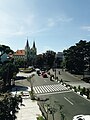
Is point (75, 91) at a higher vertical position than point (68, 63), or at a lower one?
lower

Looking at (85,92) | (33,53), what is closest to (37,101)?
(85,92)

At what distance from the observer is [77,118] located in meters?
19.8

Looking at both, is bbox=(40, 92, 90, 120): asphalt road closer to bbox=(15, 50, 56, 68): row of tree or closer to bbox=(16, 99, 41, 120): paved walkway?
bbox=(16, 99, 41, 120): paved walkway

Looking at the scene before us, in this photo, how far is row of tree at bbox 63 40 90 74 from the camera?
64.8 m

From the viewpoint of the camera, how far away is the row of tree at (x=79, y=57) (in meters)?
64.8

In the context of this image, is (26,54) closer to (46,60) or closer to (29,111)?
(46,60)

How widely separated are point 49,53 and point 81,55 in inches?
1757

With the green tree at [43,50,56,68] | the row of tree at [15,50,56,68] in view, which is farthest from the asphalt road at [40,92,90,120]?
the row of tree at [15,50,56,68]

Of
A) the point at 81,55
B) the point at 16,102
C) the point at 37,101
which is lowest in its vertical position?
the point at 37,101

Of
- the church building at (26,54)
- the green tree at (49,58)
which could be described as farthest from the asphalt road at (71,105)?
the church building at (26,54)

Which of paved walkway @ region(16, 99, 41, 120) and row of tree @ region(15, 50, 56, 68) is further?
row of tree @ region(15, 50, 56, 68)

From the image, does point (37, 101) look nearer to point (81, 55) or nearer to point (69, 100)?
point (69, 100)

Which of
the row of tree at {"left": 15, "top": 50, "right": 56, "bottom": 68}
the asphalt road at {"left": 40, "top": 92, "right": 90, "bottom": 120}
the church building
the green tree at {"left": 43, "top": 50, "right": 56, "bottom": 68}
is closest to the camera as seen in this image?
the asphalt road at {"left": 40, "top": 92, "right": 90, "bottom": 120}

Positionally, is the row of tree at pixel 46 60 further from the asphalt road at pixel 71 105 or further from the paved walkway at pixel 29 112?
the paved walkway at pixel 29 112
